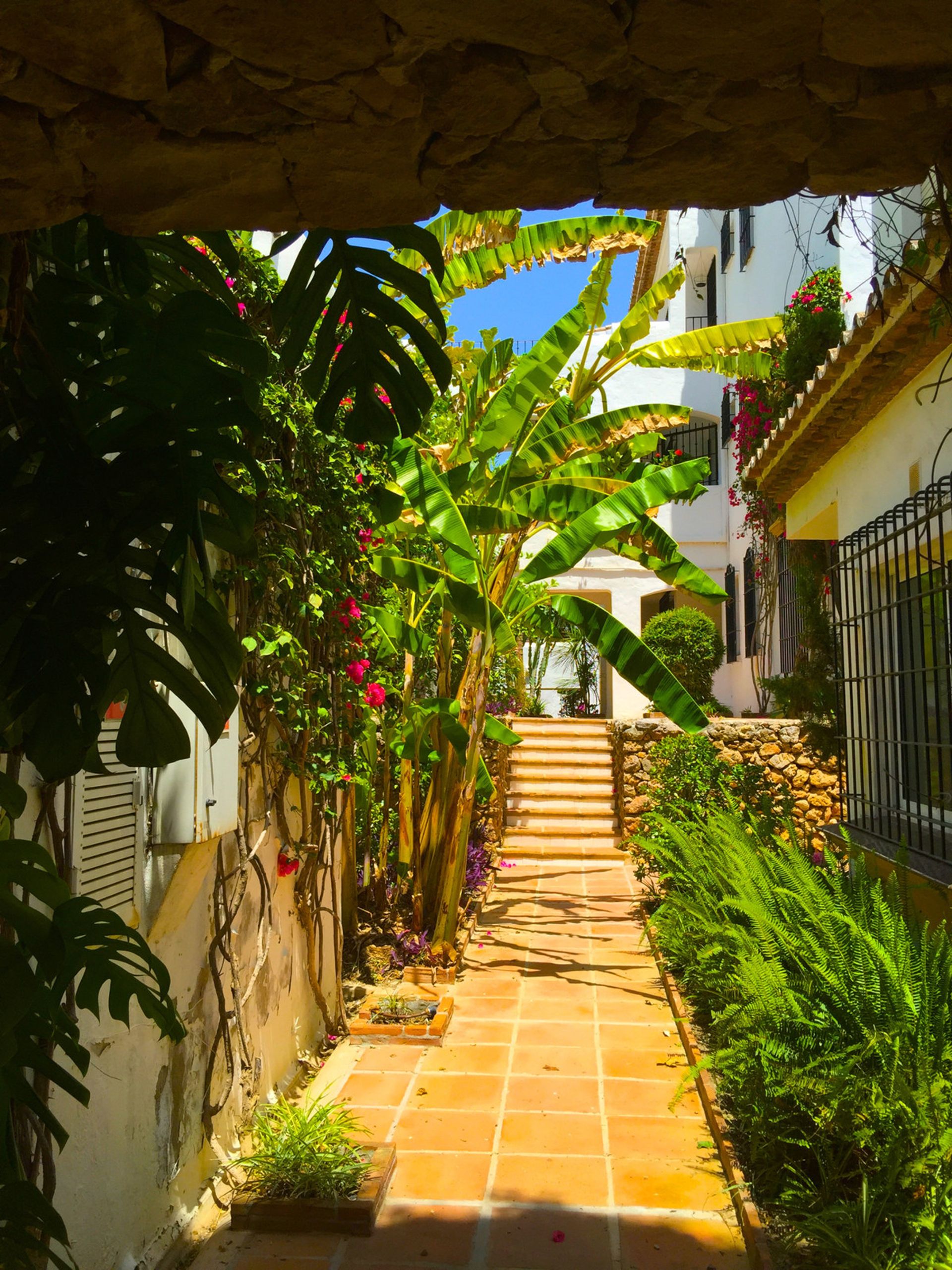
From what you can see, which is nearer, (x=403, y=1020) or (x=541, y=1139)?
(x=541, y=1139)

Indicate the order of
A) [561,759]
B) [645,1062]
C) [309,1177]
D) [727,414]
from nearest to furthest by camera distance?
[309,1177], [645,1062], [561,759], [727,414]

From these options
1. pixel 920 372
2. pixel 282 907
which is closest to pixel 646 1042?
pixel 282 907

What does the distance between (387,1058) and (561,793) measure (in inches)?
301

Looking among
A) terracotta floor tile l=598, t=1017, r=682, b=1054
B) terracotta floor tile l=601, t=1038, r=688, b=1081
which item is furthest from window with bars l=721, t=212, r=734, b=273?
terracotta floor tile l=601, t=1038, r=688, b=1081

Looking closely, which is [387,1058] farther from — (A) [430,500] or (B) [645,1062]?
(A) [430,500]

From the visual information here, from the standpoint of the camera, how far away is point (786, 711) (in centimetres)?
1107

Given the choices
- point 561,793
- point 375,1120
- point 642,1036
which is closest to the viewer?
point 375,1120

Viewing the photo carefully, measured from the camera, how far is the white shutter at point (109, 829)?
2852 millimetres

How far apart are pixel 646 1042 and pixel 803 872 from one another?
1.85 m

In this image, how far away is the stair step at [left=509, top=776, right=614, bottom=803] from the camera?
13.0 meters

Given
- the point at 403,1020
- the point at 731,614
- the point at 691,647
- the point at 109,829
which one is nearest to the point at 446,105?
the point at 109,829

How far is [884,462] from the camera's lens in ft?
22.1

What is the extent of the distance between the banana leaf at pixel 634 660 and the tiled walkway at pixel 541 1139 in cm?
186

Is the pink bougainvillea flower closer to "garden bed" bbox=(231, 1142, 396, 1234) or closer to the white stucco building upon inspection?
"garden bed" bbox=(231, 1142, 396, 1234)
